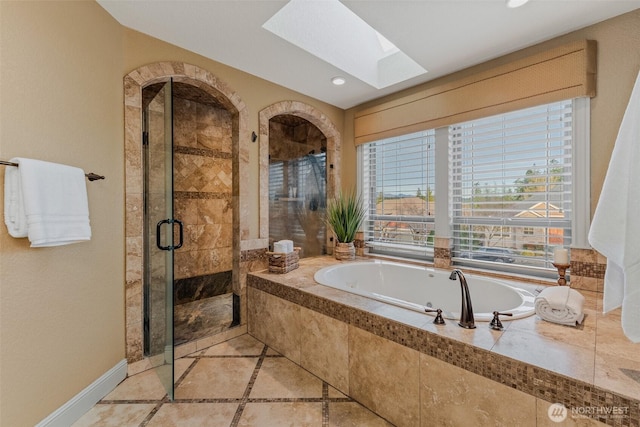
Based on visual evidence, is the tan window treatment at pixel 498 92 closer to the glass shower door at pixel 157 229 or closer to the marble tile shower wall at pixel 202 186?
the marble tile shower wall at pixel 202 186

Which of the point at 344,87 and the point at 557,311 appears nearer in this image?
the point at 557,311

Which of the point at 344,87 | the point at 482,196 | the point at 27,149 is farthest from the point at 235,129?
the point at 482,196

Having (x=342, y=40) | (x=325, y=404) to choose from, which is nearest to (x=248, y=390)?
(x=325, y=404)

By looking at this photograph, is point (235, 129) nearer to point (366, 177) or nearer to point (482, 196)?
point (366, 177)

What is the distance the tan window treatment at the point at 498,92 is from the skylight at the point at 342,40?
32cm

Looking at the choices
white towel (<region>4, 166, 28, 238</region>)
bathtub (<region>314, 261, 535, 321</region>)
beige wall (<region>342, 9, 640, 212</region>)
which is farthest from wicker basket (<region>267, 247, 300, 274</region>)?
beige wall (<region>342, 9, 640, 212</region>)

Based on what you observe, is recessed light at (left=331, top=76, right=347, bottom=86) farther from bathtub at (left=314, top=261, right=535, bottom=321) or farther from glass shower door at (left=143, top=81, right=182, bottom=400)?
bathtub at (left=314, top=261, right=535, bottom=321)

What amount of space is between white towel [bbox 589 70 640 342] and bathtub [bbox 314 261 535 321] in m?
0.64

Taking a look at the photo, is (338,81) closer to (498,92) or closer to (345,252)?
(498,92)

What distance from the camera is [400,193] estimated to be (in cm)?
315

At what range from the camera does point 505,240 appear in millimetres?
2428

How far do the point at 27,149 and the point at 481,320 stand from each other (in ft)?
8.08

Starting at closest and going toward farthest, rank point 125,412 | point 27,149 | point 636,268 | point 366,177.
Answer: point 636,268
point 27,149
point 125,412
point 366,177

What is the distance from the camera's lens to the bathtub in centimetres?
197
